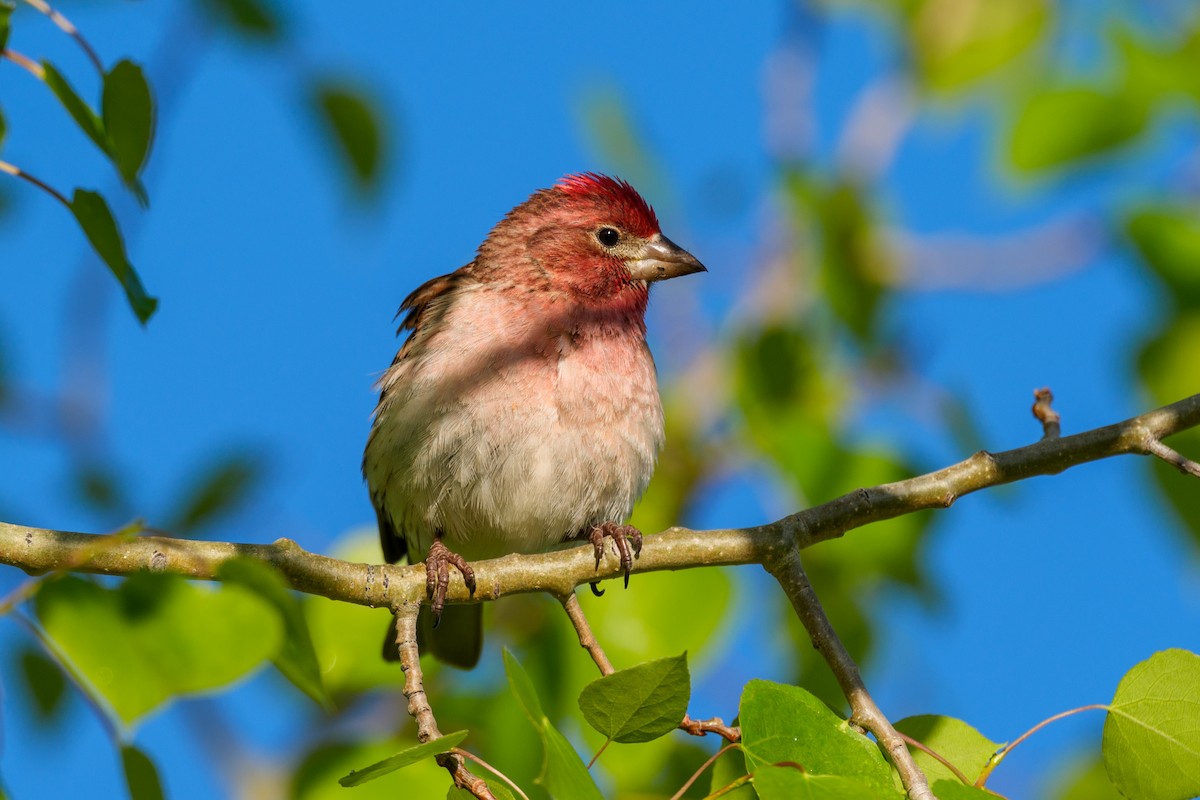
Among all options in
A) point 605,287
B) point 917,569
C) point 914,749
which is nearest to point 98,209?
point 914,749

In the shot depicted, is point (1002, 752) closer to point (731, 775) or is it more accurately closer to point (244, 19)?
point (731, 775)

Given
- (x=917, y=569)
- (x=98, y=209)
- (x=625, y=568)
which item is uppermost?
(x=98, y=209)

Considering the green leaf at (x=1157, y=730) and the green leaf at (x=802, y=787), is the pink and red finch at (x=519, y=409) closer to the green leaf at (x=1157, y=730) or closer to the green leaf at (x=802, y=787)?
the green leaf at (x=1157, y=730)

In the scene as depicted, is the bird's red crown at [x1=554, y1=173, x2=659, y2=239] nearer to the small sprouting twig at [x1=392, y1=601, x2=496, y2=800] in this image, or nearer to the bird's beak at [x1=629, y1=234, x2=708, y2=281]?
the bird's beak at [x1=629, y1=234, x2=708, y2=281]

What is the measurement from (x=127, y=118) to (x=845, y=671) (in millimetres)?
2336

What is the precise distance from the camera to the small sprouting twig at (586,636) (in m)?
3.81

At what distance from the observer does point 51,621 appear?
2.61m

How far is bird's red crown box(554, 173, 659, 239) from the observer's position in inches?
262

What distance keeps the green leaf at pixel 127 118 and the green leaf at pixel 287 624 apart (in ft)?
2.96

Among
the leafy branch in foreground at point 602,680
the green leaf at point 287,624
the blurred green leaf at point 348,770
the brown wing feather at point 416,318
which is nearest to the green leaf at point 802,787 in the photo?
the leafy branch in foreground at point 602,680

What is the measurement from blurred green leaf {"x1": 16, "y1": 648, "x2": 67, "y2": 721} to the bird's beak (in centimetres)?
389

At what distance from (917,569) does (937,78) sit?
6.39ft

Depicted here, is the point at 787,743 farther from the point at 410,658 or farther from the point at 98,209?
the point at 98,209

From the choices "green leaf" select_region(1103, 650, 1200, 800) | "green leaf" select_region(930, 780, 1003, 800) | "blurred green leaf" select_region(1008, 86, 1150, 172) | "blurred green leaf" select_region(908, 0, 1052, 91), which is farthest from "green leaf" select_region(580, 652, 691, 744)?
"blurred green leaf" select_region(908, 0, 1052, 91)
